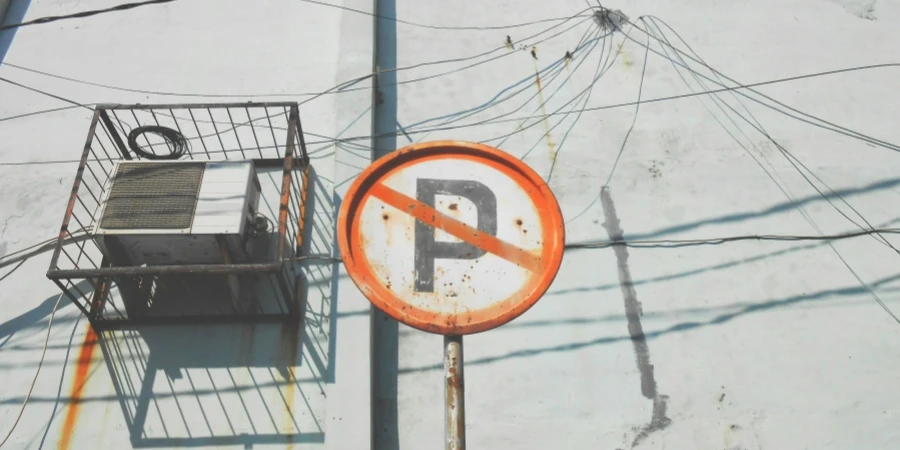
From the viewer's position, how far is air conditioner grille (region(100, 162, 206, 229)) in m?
4.92

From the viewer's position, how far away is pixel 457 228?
138 inches

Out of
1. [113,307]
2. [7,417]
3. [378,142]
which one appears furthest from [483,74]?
[7,417]

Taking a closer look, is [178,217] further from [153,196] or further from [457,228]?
[457,228]

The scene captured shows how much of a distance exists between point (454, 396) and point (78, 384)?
3767 millimetres

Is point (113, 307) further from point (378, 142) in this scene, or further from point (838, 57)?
point (838, 57)

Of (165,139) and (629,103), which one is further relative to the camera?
(629,103)

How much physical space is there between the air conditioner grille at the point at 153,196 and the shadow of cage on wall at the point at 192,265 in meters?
0.14

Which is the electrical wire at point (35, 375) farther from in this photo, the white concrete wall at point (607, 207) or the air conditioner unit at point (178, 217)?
the air conditioner unit at point (178, 217)

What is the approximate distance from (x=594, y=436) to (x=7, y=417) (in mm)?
4969

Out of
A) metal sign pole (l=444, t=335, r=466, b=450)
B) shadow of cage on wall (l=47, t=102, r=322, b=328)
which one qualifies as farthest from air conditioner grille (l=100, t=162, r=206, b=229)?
metal sign pole (l=444, t=335, r=466, b=450)

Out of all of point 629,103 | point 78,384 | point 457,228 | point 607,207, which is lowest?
point 78,384

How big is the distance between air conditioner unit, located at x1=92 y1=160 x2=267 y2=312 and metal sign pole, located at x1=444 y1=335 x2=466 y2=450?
252 centimetres

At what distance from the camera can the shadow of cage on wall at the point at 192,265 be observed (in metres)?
4.86

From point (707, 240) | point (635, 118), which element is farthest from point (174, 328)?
point (635, 118)
